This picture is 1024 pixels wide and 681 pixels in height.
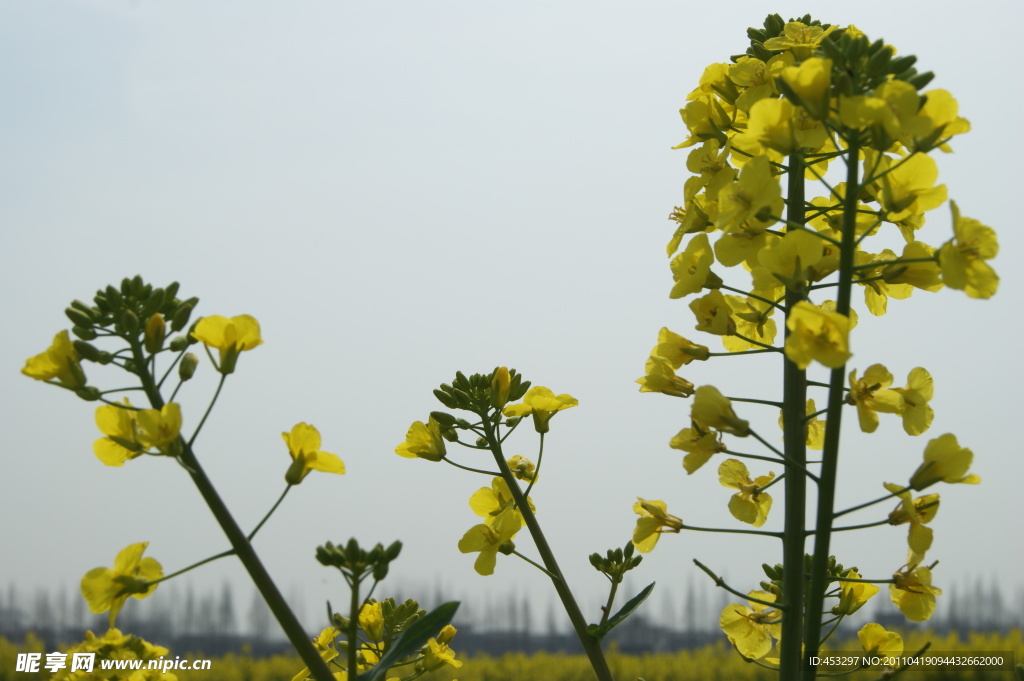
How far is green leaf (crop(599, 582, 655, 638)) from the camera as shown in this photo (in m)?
1.89

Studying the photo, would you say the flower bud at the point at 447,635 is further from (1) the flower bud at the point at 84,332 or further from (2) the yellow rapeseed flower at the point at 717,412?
(1) the flower bud at the point at 84,332

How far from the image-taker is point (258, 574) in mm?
1471

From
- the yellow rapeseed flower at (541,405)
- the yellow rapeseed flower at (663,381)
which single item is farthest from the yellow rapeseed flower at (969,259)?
the yellow rapeseed flower at (541,405)

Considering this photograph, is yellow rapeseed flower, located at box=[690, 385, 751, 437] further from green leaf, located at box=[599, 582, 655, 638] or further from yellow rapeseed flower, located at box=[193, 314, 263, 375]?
yellow rapeseed flower, located at box=[193, 314, 263, 375]

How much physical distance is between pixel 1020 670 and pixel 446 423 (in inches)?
58.7

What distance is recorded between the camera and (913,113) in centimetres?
148

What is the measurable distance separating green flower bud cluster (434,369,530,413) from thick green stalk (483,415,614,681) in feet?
0.48

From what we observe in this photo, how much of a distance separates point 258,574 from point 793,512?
98cm

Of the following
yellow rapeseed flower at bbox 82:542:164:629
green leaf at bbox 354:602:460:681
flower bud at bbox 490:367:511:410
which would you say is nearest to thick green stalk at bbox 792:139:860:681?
green leaf at bbox 354:602:460:681

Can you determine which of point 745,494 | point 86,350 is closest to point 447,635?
point 745,494

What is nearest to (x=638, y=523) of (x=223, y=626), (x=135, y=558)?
(x=135, y=558)

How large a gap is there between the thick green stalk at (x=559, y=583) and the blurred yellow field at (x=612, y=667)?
23.0ft

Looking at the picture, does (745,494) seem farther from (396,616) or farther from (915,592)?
(396,616)

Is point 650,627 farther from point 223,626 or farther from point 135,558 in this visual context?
point 135,558
